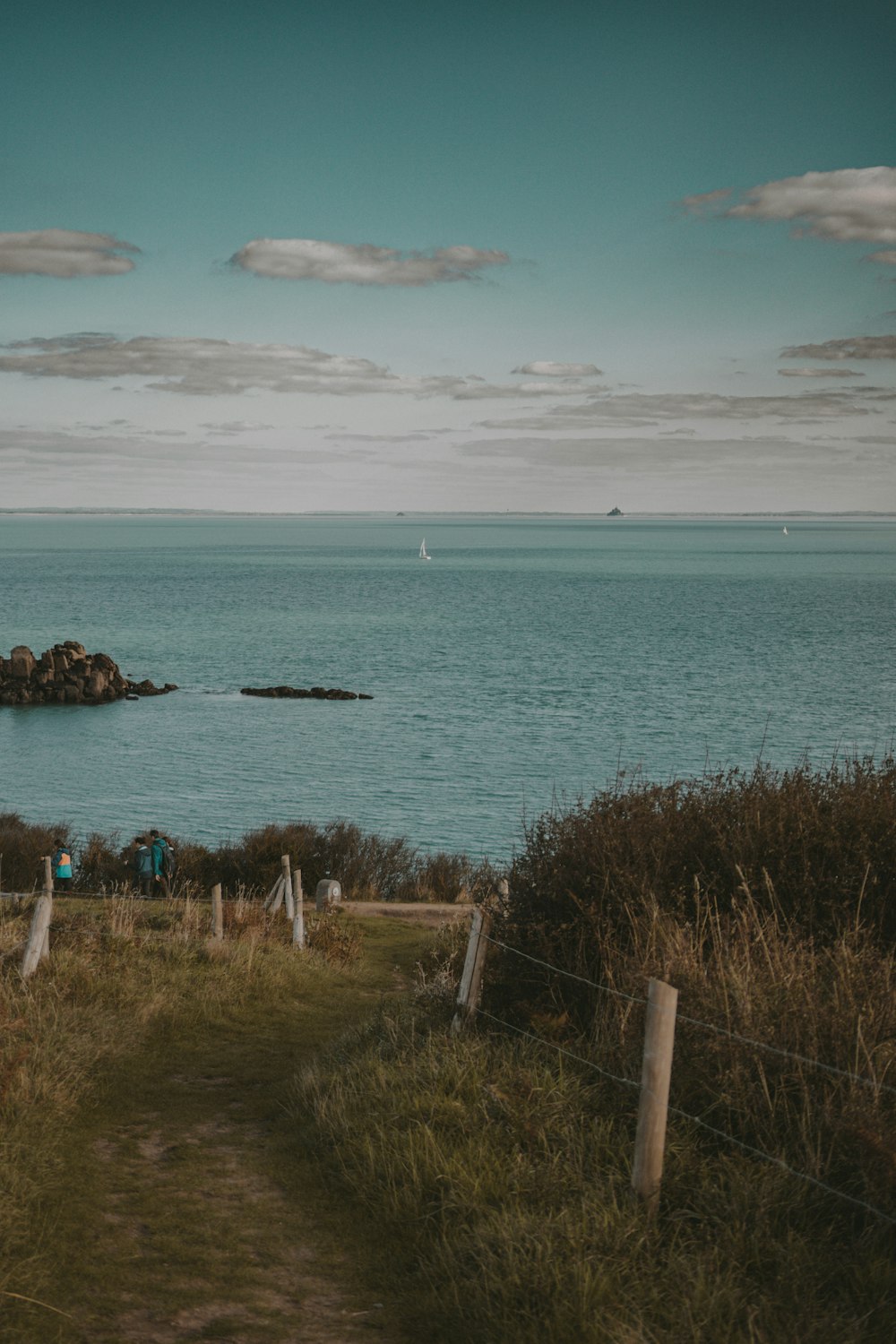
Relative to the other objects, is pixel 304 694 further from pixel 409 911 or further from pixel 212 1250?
pixel 212 1250

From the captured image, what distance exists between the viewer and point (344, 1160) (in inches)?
272

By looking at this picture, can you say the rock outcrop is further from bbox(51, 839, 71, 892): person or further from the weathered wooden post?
the weathered wooden post

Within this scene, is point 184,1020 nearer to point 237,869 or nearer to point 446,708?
point 237,869

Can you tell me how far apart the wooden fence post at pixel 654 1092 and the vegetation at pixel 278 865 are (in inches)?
599

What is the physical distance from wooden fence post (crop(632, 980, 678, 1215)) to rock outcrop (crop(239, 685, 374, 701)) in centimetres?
5401

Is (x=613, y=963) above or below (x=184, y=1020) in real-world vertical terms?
above

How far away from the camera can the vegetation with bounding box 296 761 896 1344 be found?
5.20m

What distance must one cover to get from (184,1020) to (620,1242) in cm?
559

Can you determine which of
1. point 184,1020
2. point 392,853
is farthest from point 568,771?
point 184,1020

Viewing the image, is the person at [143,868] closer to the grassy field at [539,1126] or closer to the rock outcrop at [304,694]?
the grassy field at [539,1126]

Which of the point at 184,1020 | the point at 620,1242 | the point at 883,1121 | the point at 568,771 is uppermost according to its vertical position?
the point at 883,1121

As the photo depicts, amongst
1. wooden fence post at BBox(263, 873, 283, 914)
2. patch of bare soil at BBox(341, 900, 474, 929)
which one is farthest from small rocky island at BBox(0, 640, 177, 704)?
wooden fence post at BBox(263, 873, 283, 914)

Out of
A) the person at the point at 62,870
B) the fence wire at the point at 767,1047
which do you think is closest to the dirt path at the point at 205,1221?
the fence wire at the point at 767,1047

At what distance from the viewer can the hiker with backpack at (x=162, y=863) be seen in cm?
1925
